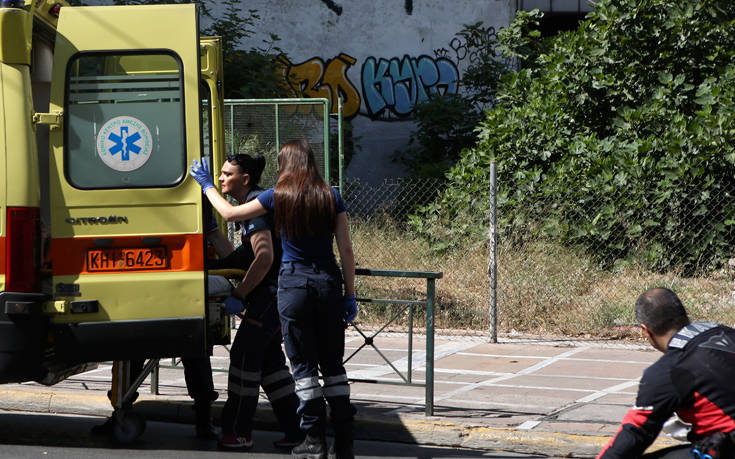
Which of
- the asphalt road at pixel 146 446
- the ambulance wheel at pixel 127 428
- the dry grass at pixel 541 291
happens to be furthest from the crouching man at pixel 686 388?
the dry grass at pixel 541 291

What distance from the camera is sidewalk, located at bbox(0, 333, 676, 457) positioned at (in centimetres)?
612

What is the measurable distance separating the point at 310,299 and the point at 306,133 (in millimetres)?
7480

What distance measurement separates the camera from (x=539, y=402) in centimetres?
704

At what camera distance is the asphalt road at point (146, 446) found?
229 inches

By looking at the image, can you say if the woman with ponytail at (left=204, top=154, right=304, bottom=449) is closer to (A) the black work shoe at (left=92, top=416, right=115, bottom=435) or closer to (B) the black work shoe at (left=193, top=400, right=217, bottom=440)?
(B) the black work shoe at (left=193, top=400, right=217, bottom=440)

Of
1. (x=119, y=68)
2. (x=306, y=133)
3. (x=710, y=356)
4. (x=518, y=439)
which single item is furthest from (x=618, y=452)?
(x=306, y=133)

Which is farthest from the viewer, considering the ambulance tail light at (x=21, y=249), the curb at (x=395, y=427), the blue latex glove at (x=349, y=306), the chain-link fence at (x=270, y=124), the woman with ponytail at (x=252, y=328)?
the chain-link fence at (x=270, y=124)

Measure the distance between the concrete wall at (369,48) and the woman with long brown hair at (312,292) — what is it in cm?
1487

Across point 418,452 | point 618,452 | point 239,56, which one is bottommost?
point 418,452

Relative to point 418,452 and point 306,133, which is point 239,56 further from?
point 418,452

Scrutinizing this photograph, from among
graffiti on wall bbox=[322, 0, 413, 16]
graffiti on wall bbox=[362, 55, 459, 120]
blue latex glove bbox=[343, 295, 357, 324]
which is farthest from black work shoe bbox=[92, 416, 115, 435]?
graffiti on wall bbox=[322, 0, 413, 16]

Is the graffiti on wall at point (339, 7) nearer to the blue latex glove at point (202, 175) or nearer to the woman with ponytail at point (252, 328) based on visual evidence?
the woman with ponytail at point (252, 328)

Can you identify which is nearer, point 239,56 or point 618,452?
point 618,452

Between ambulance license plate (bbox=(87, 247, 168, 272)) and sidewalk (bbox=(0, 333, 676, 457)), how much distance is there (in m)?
1.74
